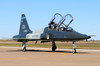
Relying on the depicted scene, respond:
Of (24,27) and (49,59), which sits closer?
(49,59)

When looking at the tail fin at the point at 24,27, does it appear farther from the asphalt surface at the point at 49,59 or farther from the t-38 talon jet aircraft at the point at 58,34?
the asphalt surface at the point at 49,59

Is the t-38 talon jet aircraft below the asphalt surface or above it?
above

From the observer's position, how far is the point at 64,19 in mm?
23781

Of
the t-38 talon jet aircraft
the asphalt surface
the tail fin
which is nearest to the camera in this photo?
the asphalt surface

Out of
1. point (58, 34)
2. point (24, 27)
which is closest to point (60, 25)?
point (58, 34)

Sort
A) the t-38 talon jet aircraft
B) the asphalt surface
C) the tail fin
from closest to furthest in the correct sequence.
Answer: the asphalt surface < the t-38 talon jet aircraft < the tail fin

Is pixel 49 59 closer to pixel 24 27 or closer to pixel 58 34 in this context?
pixel 58 34

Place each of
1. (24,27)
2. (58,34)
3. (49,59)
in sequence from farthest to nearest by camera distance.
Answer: (24,27)
(58,34)
(49,59)

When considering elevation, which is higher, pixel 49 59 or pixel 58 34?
pixel 58 34

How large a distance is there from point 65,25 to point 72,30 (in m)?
1.35

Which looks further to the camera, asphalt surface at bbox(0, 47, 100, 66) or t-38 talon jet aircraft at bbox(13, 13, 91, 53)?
t-38 talon jet aircraft at bbox(13, 13, 91, 53)

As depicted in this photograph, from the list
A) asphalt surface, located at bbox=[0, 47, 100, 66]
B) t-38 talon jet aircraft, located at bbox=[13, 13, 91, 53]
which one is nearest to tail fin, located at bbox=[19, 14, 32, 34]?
t-38 talon jet aircraft, located at bbox=[13, 13, 91, 53]

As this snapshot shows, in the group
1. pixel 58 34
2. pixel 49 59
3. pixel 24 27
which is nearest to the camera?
pixel 49 59

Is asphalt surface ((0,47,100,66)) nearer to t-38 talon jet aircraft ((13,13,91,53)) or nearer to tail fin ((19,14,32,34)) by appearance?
t-38 talon jet aircraft ((13,13,91,53))
